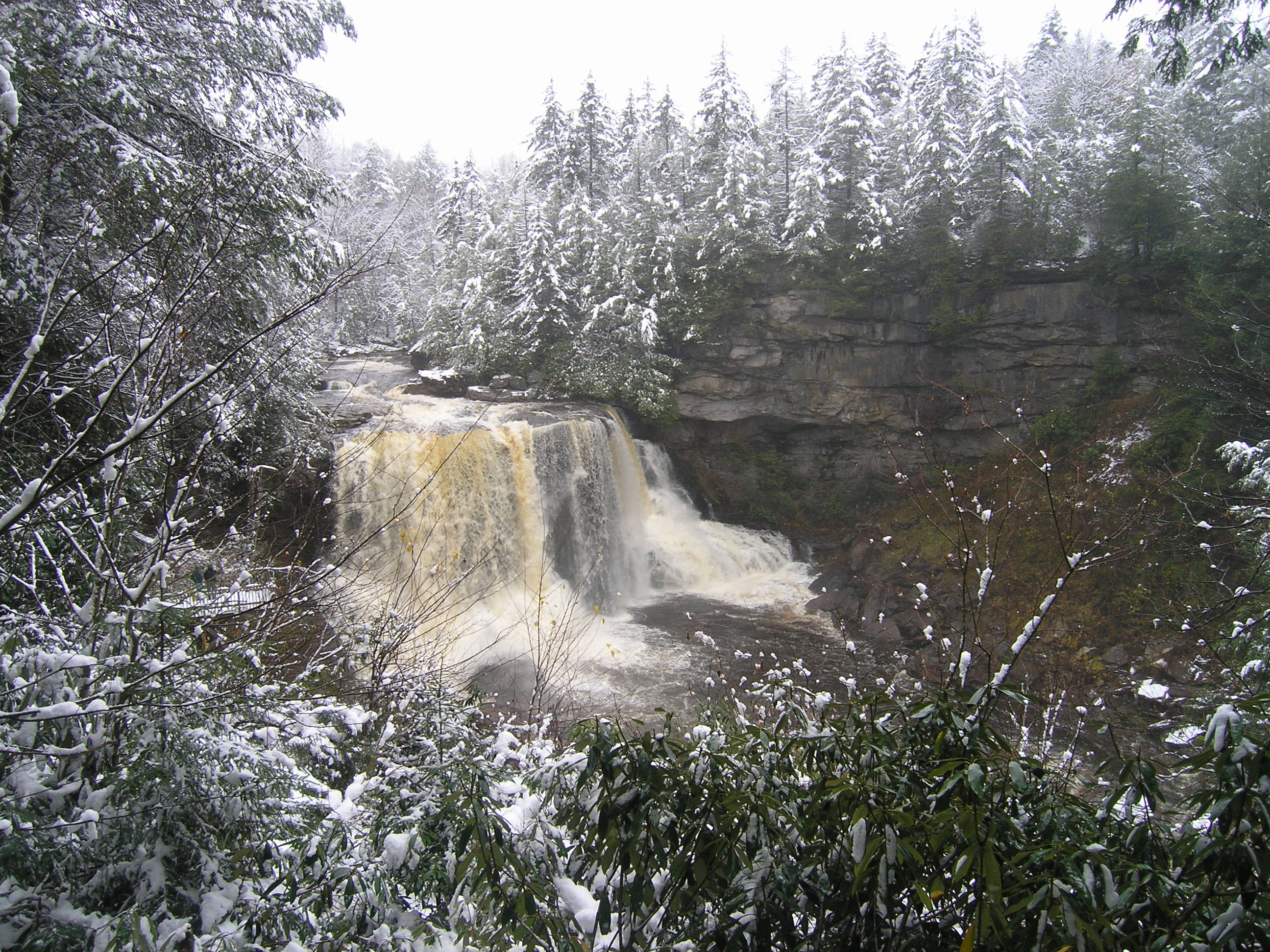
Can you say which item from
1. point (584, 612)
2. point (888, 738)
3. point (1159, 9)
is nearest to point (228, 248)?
point (888, 738)

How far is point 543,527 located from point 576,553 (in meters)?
1.30

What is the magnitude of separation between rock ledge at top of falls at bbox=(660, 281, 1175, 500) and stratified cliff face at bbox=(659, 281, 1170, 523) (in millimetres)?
34

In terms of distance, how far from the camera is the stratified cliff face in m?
19.1

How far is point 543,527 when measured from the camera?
15781 millimetres

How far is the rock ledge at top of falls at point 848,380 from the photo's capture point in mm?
19062

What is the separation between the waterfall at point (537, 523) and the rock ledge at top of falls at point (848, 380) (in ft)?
8.79

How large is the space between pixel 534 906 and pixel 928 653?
13534mm

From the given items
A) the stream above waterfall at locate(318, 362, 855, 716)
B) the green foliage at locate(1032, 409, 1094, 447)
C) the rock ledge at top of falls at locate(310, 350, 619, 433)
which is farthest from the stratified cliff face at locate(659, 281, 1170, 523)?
the rock ledge at top of falls at locate(310, 350, 619, 433)

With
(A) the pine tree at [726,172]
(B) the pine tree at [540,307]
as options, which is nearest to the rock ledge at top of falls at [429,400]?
(B) the pine tree at [540,307]

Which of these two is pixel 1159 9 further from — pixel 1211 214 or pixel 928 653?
pixel 1211 214

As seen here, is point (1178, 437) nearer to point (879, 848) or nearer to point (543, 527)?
point (543, 527)

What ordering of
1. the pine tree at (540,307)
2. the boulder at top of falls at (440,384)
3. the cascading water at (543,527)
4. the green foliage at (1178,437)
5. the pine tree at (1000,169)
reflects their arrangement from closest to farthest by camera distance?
the cascading water at (543,527) → the green foliage at (1178,437) → the boulder at top of falls at (440,384) → the pine tree at (1000,169) → the pine tree at (540,307)

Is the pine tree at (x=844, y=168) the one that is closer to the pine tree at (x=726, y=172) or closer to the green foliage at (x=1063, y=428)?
the pine tree at (x=726, y=172)

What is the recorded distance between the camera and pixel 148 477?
4996 millimetres
